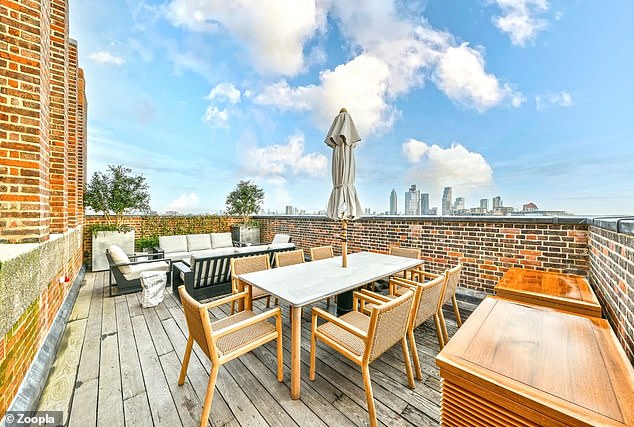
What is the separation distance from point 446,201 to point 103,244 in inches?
338

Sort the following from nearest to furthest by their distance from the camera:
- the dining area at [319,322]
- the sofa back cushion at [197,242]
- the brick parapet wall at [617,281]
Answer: the brick parapet wall at [617,281] → the dining area at [319,322] → the sofa back cushion at [197,242]

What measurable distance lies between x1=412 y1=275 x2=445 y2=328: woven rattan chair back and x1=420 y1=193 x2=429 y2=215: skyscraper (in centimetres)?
288

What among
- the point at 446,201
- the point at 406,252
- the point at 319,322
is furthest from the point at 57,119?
the point at 446,201

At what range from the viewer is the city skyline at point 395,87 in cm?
404

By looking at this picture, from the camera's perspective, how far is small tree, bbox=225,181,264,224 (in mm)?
8438

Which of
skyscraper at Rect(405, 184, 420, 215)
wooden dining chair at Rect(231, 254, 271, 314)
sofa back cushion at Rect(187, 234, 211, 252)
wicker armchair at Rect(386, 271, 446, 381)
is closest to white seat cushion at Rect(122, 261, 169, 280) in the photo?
sofa back cushion at Rect(187, 234, 211, 252)

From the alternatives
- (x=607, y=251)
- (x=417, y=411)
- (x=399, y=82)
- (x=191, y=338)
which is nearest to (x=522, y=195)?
(x=607, y=251)

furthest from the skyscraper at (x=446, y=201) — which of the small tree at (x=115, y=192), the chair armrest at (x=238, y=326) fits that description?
the small tree at (x=115, y=192)

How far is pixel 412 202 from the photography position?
17.6ft

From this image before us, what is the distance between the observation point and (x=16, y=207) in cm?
179

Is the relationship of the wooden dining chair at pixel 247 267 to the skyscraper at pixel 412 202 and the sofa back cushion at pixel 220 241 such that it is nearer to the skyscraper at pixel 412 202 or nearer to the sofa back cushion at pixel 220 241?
the skyscraper at pixel 412 202

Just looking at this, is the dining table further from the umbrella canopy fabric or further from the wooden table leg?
the umbrella canopy fabric

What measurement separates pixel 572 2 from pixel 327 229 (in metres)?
6.54

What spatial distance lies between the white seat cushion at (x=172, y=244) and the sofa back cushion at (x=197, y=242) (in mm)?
136
